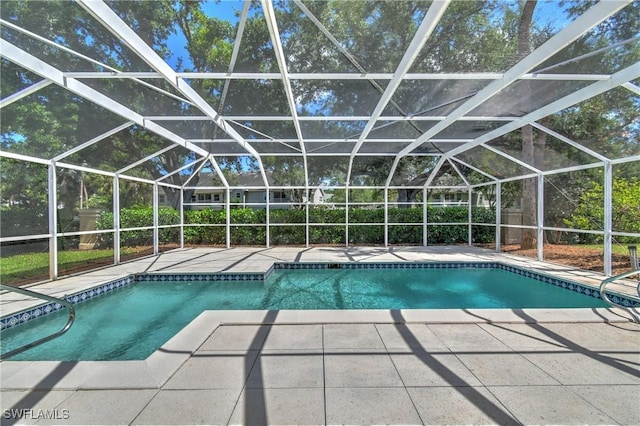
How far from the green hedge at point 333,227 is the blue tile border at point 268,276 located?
356 centimetres

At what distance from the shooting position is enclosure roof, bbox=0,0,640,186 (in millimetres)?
3240

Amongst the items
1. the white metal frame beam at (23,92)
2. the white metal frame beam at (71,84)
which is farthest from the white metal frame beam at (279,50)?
the white metal frame beam at (23,92)

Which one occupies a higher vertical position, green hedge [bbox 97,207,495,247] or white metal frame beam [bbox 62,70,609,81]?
white metal frame beam [bbox 62,70,609,81]

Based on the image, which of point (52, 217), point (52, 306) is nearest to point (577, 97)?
point (52, 306)

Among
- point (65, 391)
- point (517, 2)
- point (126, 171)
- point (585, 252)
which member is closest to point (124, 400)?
point (65, 391)

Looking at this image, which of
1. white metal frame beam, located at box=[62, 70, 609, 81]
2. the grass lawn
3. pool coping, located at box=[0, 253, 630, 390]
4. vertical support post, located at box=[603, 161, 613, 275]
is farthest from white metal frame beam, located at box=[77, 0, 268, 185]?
vertical support post, located at box=[603, 161, 613, 275]

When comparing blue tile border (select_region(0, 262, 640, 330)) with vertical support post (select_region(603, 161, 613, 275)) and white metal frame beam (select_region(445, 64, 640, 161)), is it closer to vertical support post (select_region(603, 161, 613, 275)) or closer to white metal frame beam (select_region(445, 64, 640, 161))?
vertical support post (select_region(603, 161, 613, 275))

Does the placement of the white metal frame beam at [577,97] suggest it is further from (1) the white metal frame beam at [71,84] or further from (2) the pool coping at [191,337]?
(1) the white metal frame beam at [71,84]

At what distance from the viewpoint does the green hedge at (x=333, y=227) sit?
38.3ft

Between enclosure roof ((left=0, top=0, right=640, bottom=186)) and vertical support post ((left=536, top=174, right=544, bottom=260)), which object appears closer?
enclosure roof ((left=0, top=0, right=640, bottom=186))

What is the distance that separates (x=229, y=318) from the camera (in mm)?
3660

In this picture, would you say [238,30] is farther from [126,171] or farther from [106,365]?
[126,171]

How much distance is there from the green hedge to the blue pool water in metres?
3.94

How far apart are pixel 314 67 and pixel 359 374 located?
3997mm
